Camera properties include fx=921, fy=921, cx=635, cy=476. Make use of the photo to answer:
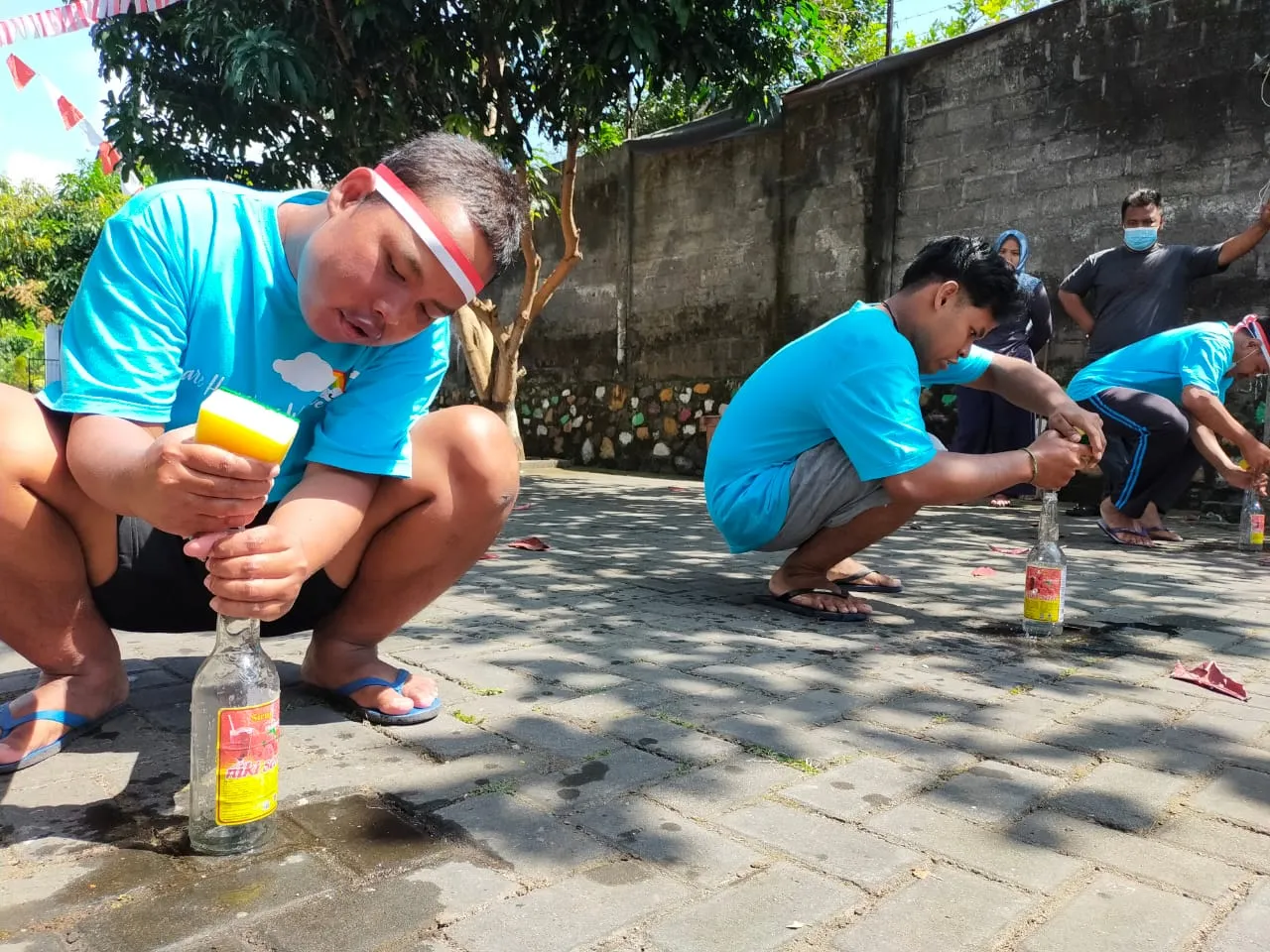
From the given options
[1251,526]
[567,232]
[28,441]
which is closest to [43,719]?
[28,441]

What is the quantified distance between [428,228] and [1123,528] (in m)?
4.87

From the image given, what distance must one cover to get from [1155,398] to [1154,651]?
9.23 ft

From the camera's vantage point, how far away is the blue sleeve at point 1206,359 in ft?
16.2

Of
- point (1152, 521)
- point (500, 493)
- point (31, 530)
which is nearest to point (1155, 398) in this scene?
point (1152, 521)

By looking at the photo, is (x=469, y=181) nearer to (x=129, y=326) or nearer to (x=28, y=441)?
(x=129, y=326)

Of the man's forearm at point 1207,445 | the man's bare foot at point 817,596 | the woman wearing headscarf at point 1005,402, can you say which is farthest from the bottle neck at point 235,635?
the woman wearing headscarf at point 1005,402

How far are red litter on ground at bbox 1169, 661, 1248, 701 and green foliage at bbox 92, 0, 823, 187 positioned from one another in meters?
4.98

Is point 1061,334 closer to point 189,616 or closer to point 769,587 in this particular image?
point 769,587

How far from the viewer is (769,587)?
3447 mm

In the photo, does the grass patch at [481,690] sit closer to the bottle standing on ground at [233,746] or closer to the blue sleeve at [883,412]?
the bottle standing on ground at [233,746]

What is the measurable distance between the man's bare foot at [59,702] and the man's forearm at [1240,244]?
657 cm

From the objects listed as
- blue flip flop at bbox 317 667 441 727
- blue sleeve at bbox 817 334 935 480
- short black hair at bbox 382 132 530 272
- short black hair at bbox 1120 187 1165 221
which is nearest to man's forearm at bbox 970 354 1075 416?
blue sleeve at bbox 817 334 935 480

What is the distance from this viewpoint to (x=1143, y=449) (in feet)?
16.6

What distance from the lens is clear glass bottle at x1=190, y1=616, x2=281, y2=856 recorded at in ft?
4.55
